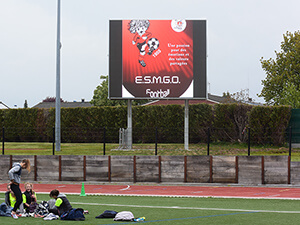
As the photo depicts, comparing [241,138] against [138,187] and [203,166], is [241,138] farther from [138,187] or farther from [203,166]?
[138,187]

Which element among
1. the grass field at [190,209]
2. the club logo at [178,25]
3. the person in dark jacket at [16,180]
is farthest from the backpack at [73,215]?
the club logo at [178,25]

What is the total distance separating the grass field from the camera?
1264cm

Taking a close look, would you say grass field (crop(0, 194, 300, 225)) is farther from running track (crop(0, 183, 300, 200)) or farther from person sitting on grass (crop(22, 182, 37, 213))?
running track (crop(0, 183, 300, 200))

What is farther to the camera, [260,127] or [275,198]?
[260,127]

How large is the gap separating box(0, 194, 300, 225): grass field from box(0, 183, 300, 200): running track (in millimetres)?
1742

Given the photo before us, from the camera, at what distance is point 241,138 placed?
34.1 metres

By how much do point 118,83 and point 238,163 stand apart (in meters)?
9.57

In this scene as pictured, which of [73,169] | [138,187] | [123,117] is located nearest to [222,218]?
[138,187]

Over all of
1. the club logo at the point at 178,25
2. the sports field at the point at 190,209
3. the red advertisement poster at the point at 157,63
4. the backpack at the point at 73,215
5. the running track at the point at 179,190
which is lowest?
the running track at the point at 179,190

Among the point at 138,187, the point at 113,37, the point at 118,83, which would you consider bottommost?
the point at 138,187

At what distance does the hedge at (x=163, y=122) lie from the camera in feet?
113

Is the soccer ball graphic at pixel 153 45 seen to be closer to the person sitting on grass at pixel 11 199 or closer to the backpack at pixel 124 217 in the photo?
the person sitting on grass at pixel 11 199

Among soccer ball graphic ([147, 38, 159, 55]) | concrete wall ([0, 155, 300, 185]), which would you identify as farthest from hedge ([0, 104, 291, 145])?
soccer ball graphic ([147, 38, 159, 55])

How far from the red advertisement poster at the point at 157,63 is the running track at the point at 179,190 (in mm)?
7579
